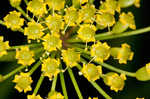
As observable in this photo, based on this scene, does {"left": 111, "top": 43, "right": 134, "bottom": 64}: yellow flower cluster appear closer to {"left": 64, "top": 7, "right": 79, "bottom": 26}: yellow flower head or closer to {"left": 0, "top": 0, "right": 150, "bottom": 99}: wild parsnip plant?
{"left": 0, "top": 0, "right": 150, "bottom": 99}: wild parsnip plant

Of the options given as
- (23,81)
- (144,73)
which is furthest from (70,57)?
(144,73)

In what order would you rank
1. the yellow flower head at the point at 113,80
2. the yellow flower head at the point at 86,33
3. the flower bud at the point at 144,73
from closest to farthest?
the yellow flower head at the point at 86,33 → the yellow flower head at the point at 113,80 → the flower bud at the point at 144,73

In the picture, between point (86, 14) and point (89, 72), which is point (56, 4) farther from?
point (89, 72)

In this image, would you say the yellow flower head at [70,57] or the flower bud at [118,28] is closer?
the yellow flower head at [70,57]

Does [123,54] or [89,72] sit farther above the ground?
[123,54]

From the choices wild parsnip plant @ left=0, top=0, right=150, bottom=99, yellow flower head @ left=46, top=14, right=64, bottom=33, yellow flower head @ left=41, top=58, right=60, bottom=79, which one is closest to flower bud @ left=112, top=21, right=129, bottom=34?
wild parsnip plant @ left=0, top=0, right=150, bottom=99

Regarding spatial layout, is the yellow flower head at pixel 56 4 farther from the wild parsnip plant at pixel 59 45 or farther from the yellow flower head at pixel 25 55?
the yellow flower head at pixel 25 55

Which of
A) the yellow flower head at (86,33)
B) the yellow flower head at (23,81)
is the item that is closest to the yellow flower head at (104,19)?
the yellow flower head at (86,33)
